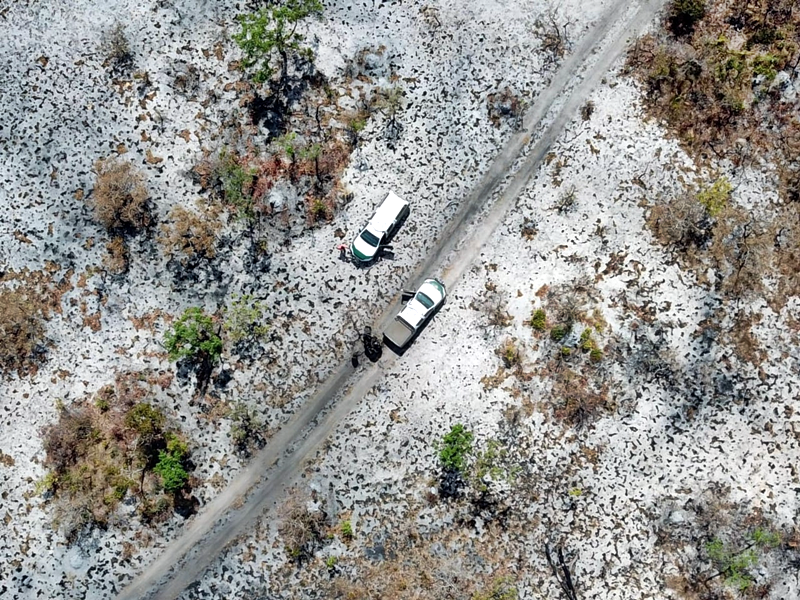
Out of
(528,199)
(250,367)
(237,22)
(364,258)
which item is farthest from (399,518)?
(237,22)

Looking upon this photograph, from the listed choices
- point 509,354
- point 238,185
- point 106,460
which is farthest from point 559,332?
point 106,460

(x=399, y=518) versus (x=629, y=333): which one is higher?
(x=629, y=333)

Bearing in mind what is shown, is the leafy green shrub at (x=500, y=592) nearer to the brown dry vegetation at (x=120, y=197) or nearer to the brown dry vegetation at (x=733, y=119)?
the brown dry vegetation at (x=733, y=119)

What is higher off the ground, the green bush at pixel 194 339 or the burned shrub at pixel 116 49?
the burned shrub at pixel 116 49

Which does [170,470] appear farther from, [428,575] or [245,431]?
[428,575]

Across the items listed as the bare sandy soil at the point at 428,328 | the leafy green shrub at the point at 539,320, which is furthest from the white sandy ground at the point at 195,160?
the leafy green shrub at the point at 539,320

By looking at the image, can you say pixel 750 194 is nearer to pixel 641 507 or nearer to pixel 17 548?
pixel 641 507

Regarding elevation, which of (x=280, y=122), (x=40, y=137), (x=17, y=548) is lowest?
(x=17, y=548)
